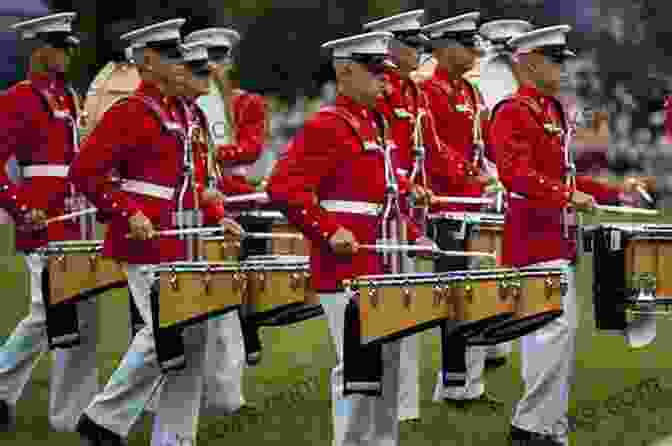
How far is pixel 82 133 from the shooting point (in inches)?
448

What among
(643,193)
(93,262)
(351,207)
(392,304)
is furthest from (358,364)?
(643,193)

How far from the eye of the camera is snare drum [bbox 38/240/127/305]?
1041 centimetres

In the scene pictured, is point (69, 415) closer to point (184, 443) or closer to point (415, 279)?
point (184, 443)

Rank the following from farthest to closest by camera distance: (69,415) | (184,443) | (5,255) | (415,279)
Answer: (5,255) → (69,415) → (184,443) → (415,279)

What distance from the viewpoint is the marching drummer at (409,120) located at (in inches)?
435

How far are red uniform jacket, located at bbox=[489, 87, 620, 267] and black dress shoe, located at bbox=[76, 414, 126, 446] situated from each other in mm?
2120

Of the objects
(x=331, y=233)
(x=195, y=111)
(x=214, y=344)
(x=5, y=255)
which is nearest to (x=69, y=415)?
(x=214, y=344)

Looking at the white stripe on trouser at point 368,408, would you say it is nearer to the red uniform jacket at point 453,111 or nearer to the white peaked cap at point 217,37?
the red uniform jacket at point 453,111

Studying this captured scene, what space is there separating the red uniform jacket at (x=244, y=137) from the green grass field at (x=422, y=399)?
124cm

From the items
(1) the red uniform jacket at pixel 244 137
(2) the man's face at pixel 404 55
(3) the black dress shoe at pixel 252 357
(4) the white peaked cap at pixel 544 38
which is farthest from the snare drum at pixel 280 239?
(4) the white peaked cap at pixel 544 38

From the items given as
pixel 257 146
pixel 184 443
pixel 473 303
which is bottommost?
pixel 184 443

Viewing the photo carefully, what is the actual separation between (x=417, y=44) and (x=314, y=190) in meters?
2.79

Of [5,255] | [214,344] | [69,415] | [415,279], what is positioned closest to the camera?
[415,279]

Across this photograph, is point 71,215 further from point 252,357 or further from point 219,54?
point 219,54
